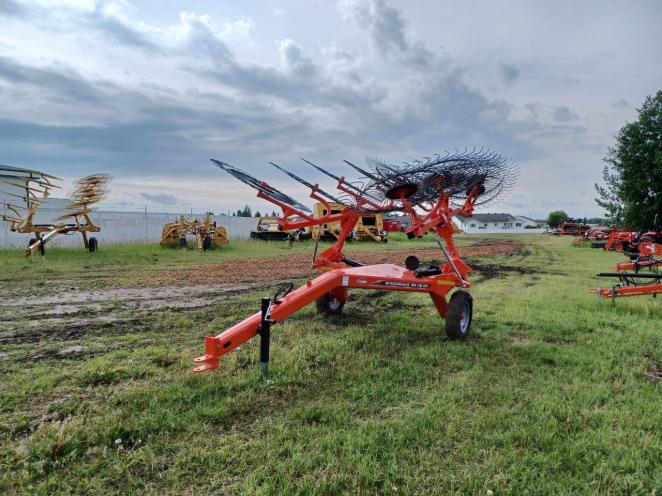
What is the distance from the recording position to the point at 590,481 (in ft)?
8.94

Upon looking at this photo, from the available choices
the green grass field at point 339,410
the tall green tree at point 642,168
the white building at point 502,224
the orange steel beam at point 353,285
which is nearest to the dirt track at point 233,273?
the green grass field at point 339,410

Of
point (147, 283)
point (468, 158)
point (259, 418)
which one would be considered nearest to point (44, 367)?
point (259, 418)

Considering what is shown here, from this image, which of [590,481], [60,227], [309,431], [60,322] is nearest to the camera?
[590,481]

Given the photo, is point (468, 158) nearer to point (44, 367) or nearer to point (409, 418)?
point (409, 418)

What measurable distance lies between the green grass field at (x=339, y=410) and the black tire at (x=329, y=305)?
0.39 metres

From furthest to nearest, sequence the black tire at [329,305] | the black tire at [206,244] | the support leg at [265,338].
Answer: the black tire at [206,244] < the black tire at [329,305] < the support leg at [265,338]

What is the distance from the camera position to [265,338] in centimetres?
390

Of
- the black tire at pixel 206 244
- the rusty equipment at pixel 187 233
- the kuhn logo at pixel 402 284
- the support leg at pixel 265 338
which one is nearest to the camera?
the support leg at pixel 265 338

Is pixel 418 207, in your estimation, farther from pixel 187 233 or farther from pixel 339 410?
pixel 187 233

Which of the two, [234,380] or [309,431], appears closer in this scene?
[309,431]

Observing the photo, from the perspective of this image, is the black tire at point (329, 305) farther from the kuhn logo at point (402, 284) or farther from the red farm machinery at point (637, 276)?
the red farm machinery at point (637, 276)

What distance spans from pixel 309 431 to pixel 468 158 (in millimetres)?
4019

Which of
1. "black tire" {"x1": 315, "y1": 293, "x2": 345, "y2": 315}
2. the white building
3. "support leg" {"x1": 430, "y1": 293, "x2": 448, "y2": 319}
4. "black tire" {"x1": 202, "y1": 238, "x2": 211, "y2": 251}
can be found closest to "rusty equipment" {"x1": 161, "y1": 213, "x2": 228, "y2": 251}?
"black tire" {"x1": 202, "y1": 238, "x2": 211, "y2": 251}

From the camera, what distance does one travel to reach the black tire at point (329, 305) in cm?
687
